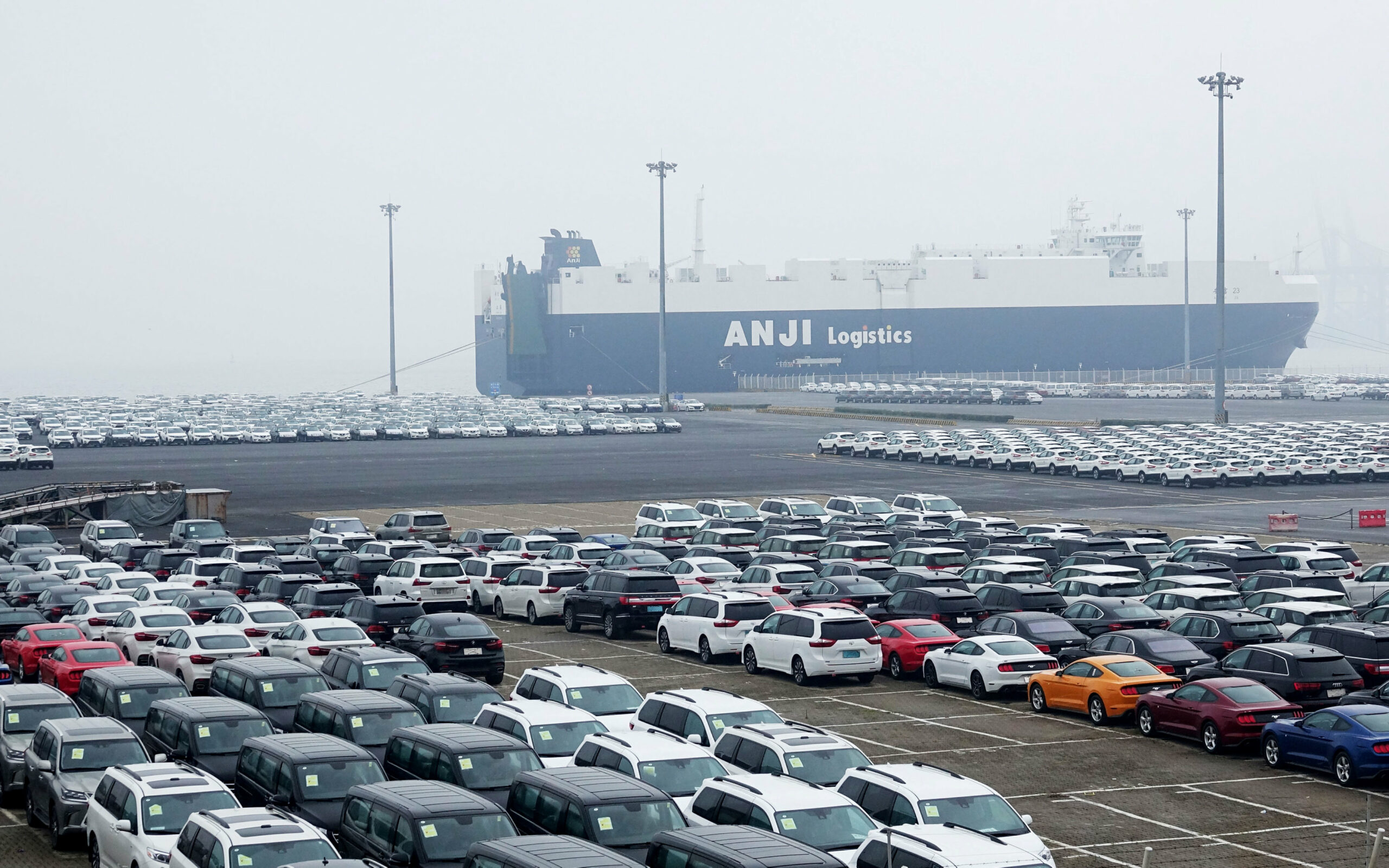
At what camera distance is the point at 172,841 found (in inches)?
476

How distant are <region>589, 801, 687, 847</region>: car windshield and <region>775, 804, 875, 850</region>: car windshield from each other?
2.66ft

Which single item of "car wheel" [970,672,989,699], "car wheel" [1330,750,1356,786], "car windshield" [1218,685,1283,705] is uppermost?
"car windshield" [1218,685,1283,705]

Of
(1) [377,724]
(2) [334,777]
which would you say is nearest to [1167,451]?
(1) [377,724]

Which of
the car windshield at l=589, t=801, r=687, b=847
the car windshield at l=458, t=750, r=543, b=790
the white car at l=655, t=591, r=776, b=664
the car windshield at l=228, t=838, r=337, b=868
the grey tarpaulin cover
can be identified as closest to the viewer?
the car windshield at l=228, t=838, r=337, b=868

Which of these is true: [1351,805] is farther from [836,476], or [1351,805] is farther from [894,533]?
[836,476]

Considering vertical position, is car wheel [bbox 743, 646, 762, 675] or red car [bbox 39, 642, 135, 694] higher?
red car [bbox 39, 642, 135, 694]

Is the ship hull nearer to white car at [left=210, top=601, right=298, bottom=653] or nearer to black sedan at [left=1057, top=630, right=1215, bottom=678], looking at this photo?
white car at [left=210, top=601, right=298, bottom=653]

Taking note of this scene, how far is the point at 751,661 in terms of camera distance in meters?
23.5

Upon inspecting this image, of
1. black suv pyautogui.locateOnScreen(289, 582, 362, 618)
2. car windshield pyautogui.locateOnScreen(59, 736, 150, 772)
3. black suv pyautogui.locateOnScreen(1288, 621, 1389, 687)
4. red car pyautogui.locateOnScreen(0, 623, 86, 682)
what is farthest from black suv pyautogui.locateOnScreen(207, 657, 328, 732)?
black suv pyautogui.locateOnScreen(1288, 621, 1389, 687)

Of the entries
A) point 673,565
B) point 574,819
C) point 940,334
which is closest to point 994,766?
point 574,819

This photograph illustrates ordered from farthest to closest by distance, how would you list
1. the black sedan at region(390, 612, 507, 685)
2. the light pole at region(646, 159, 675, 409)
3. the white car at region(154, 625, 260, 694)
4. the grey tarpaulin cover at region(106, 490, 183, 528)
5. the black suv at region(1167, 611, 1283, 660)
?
1. the light pole at region(646, 159, 675, 409)
2. the grey tarpaulin cover at region(106, 490, 183, 528)
3. the black suv at region(1167, 611, 1283, 660)
4. the black sedan at region(390, 612, 507, 685)
5. the white car at region(154, 625, 260, 694)

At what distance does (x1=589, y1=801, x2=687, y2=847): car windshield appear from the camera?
37.8 feet

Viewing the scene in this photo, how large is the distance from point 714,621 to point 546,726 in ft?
29.5

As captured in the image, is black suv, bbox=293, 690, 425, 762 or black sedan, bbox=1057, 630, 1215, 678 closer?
black suv, bbox=293, 690, 425, 762
